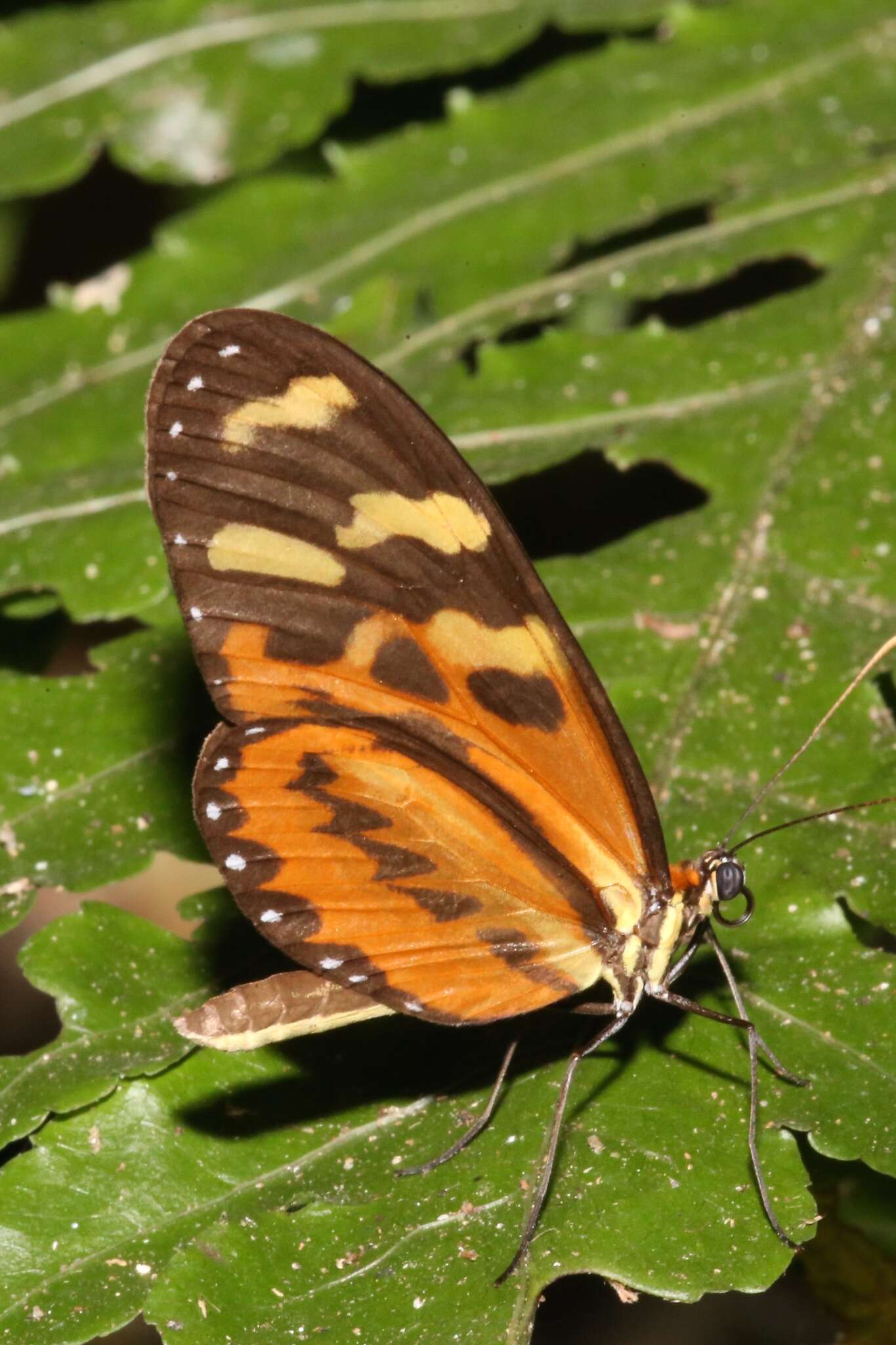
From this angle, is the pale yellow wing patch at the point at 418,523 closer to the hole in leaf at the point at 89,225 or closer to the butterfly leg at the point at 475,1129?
the butterfly leg at the point at 475,1129

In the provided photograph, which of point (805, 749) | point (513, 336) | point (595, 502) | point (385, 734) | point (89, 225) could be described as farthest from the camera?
point (89, 225)

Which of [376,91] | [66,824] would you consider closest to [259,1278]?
[66,824]

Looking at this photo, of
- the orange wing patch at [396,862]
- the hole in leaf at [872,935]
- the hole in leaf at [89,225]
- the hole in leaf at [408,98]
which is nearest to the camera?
the orange wing patch at [396,862]

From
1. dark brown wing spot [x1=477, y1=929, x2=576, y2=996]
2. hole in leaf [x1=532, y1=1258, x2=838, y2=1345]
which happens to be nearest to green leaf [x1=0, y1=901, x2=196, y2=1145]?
dark brown wing spot [x1=477, y1=929, x2=576, y2=996]

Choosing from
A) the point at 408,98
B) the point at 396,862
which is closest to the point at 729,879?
the point at 396,862

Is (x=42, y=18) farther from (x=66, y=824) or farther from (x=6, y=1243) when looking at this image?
(x=6, y=1243)

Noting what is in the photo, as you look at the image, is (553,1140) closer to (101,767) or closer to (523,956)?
(523,956)

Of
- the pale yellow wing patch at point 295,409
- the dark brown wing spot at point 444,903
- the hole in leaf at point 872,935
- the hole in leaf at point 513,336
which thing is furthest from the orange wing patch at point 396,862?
the hole in leaf at point 513,336
